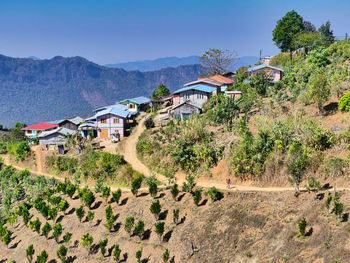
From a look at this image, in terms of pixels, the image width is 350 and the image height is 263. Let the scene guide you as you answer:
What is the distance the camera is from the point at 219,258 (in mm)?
19594

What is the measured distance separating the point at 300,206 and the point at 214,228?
247 inches

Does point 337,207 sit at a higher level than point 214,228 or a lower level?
higher

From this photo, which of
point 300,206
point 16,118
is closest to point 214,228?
point 300,206

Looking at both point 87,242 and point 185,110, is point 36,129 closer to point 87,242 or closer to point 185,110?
point 185,110

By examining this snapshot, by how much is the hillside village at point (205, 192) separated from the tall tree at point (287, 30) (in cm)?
3124

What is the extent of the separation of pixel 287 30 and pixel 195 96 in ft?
123

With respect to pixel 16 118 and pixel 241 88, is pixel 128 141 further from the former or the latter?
pixel 16 118

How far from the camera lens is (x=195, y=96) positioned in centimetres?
5203

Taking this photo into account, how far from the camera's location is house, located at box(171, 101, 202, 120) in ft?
157

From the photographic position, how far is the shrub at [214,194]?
Answer: 81.5 ft

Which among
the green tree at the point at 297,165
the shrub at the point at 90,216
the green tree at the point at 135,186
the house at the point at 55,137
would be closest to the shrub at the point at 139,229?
the shrub at the point at 90,216

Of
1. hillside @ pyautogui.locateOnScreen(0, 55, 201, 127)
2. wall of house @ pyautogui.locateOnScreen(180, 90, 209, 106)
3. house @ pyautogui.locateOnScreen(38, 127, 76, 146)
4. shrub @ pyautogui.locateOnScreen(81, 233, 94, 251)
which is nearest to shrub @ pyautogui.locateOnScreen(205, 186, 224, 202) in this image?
shrub @ pyautogui.locateOnScreen(81, 233, 94, 251)

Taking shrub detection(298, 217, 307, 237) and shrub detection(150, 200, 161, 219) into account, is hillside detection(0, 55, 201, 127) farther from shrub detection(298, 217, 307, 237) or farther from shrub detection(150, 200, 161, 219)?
shrub detection(298, 217, 307, 237)

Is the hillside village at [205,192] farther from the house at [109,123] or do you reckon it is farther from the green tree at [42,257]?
the house at [109,123]
